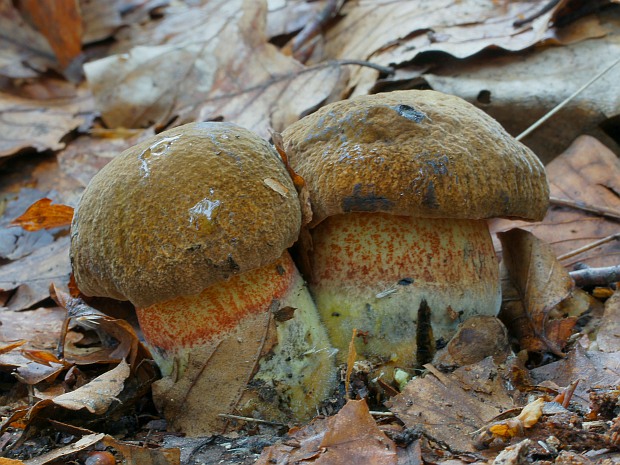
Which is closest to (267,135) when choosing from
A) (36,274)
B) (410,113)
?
(36,274)

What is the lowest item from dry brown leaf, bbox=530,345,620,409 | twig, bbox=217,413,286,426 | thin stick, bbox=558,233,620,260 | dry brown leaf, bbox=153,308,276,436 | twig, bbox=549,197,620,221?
thin stick, bbox=558,233,620,260

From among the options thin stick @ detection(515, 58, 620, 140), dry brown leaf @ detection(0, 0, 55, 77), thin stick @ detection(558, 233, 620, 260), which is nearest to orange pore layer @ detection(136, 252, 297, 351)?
thin stick @ detection(558, 233, 620, 260)

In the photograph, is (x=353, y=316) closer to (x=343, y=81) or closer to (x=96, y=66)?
(x=343, y=81)

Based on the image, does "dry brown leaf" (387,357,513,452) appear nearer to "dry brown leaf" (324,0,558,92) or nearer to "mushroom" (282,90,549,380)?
"mushroom" (282,90,549,380)

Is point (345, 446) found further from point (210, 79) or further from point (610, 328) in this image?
point (210, 79)

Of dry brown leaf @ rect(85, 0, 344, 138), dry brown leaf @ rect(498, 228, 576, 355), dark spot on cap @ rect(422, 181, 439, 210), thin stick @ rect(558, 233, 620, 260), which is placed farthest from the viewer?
dry brown leaf @ rect(85, 0, 344, 138)

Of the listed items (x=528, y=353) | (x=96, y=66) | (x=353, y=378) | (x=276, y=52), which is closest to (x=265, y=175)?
(x=353, y=378)

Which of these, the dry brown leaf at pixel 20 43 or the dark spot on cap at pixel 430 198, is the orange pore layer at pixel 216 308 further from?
the dry brown leaf at pixel 20 43
